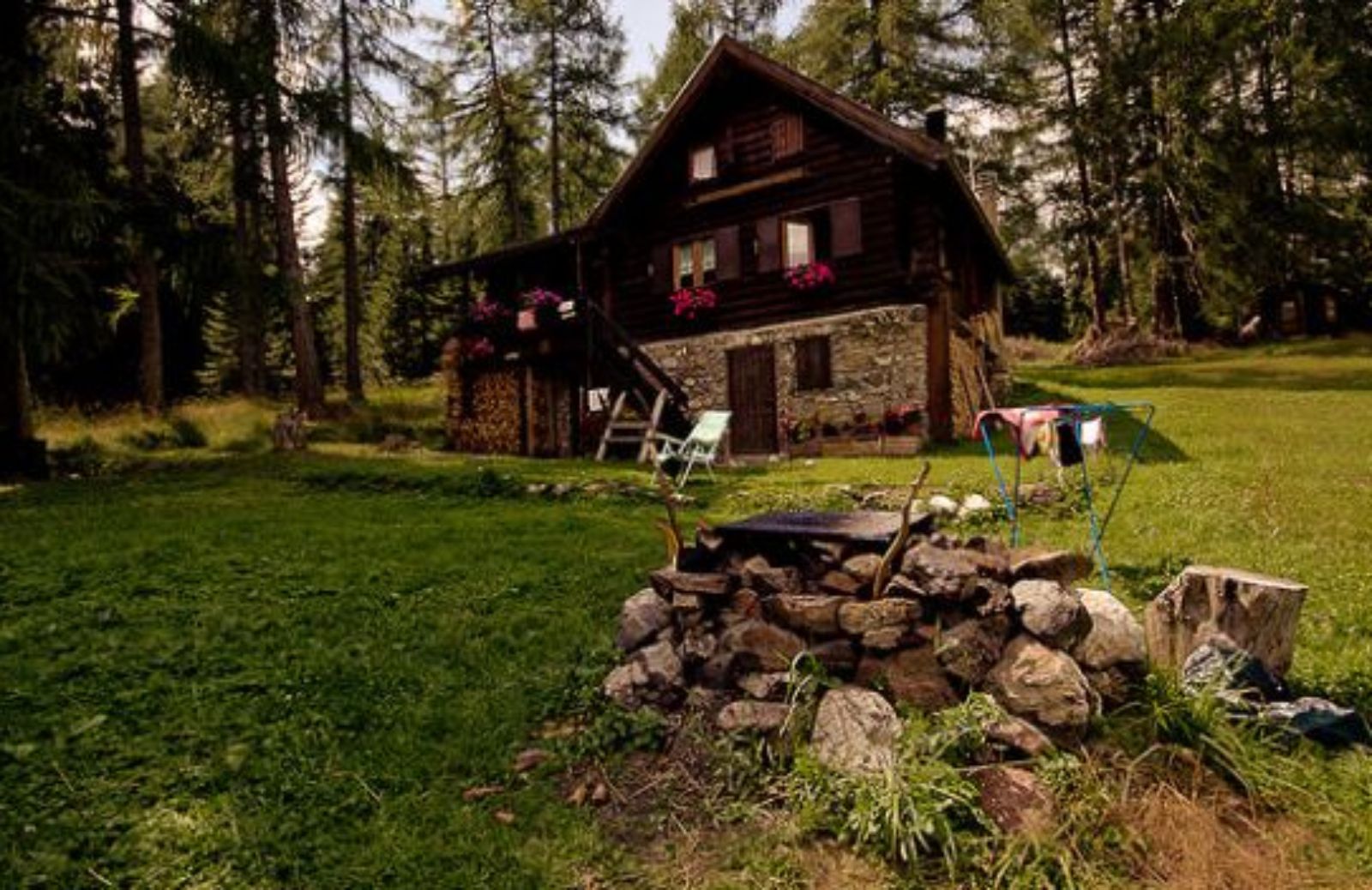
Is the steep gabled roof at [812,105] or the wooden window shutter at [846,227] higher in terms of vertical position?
the steep gabled roof at [812,105]

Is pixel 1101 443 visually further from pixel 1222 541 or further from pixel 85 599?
pixel 85 599

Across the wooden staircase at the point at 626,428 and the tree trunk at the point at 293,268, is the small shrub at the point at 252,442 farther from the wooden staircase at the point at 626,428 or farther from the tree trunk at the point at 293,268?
the wooden staircase at the point at 626,428

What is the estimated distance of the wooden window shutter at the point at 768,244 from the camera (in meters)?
16.8

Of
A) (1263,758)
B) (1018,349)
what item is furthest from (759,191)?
(1018,349)

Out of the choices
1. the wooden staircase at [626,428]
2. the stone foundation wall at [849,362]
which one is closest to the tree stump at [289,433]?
the wooden staircase at [626,428]

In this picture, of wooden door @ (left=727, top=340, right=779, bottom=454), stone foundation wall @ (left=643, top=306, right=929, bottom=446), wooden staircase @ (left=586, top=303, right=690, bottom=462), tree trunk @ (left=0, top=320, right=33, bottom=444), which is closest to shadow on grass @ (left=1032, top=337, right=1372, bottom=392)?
stone foundation wall @ (left=643, top=306, right=929, bottom=446)

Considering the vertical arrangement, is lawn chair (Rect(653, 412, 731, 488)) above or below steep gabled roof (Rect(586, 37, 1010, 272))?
below

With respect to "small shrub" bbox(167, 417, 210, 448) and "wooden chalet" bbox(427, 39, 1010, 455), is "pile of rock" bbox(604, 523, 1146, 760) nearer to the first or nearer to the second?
"wooden chalet" bbox(427, 39, 1010, 455)

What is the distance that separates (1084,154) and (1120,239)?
3238 mm

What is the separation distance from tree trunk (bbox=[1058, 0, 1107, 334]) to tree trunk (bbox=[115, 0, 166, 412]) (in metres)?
27.4

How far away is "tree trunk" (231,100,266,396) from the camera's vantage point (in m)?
12.9

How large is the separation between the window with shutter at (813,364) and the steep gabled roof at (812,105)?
12.7 feet

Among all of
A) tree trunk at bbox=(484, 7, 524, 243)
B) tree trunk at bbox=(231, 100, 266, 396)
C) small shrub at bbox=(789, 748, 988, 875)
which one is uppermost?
tree trunk at bbox=(484, 7, 524, 243)

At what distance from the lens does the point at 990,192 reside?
82.6 feet
